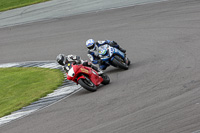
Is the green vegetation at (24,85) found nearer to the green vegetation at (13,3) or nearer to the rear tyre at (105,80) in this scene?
the rear tyre at (105,80)

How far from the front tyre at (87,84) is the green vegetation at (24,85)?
1.55m

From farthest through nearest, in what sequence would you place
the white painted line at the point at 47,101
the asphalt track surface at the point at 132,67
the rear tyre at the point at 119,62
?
the rear tyre at the point at 119,62 → the white painted line at the point at 47,101 → the asphalt track surface at the point at 132,67

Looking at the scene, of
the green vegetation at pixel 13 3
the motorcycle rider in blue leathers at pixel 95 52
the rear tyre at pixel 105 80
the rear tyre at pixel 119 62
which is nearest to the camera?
the rear tyre at pixel 105 80

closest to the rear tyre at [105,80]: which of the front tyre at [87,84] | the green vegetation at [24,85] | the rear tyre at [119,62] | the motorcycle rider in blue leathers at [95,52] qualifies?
the front tyre at [87,84]

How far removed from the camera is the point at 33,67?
57.1 feet

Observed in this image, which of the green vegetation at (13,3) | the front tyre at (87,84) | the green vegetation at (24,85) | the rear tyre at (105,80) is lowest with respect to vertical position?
the green vegetation at (24,85)

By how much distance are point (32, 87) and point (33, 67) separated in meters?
3.17

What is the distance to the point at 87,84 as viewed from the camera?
12227mm

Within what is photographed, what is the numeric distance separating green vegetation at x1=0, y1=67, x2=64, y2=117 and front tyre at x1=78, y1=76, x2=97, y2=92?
5.09 ft

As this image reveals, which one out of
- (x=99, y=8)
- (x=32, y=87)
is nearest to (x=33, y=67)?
(x=32, y=87)

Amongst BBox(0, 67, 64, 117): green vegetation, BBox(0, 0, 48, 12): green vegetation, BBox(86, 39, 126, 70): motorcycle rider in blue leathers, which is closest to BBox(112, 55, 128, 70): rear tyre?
BBox(86, 39, 126, 70): motorcycle rider in blue leathers

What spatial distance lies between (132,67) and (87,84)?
2.54 metres

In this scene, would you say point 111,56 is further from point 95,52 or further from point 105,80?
point 105,80

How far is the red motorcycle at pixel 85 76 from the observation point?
12125 millimetres
